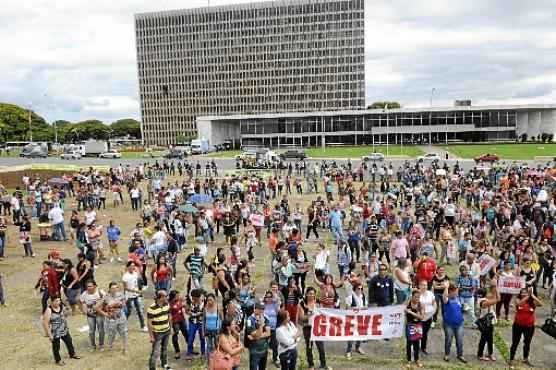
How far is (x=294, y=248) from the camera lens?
1166cm

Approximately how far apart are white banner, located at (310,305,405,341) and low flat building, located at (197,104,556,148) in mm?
72058

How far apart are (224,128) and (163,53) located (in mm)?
68248

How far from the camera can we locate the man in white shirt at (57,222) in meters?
17.8

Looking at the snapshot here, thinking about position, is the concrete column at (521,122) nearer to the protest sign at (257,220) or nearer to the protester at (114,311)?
the protest sign at (257,220)

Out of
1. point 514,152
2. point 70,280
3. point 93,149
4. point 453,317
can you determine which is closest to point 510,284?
point 453,317

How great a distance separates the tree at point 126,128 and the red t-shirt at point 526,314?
174438 mm

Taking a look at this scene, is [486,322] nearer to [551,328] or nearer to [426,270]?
[551,328]

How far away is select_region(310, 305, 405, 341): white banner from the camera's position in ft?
27.2

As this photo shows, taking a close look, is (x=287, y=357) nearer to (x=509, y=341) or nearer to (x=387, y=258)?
(x=509, y=341)

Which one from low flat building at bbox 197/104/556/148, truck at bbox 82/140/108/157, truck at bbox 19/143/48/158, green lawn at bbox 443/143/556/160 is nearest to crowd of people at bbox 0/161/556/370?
green lawn at bbox 443/143/556/160

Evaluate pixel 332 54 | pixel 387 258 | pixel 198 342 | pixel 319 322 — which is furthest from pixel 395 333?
pixel 332 54

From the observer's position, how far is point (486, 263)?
10828mm

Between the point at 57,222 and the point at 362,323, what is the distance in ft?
45.2

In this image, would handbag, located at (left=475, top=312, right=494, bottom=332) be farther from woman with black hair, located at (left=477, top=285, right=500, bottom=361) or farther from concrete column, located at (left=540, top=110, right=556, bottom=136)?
concrete column, located at (left=540, top=110, right=556, bottom=136)
